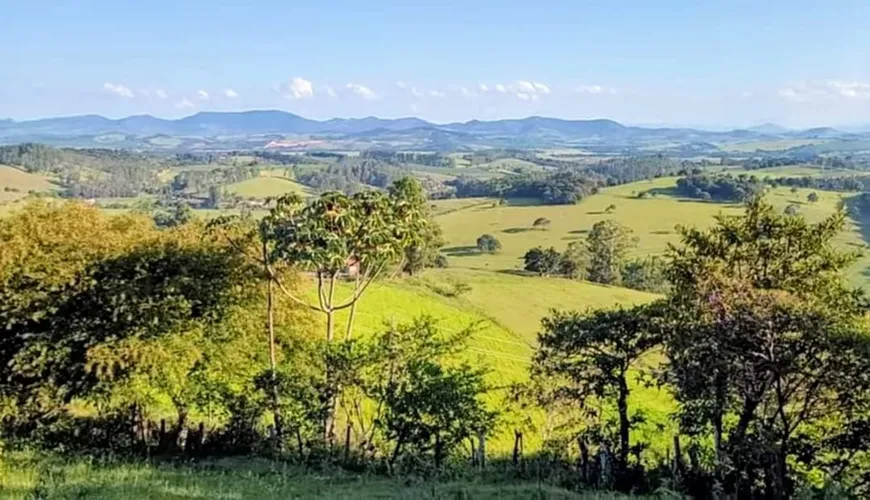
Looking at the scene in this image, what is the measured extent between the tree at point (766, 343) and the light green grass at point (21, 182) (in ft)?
398

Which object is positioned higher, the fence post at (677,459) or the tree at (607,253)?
the fence post at (677,459)

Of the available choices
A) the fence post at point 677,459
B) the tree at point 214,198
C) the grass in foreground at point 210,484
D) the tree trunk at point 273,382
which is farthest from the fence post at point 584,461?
the tree at point 214,198

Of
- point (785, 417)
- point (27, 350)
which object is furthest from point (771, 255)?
point (27, 350)

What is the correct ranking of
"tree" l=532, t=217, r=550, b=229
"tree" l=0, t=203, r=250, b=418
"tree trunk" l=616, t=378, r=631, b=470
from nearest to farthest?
1. "tree trunk" l=616, t=378, r=631, b=470
2. "tree" l=0, t=203, r=250, b=418
3. "tree" l=532, t=217, r=550, b=229

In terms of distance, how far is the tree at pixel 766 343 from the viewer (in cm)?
1020

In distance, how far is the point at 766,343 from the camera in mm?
10289

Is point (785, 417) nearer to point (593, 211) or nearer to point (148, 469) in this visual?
point (148, 469)

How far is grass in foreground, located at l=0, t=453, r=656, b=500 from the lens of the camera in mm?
9844

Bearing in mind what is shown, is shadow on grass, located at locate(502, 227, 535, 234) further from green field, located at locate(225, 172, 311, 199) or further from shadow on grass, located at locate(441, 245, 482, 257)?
green field, located at locate(225, 172, 311, 199)

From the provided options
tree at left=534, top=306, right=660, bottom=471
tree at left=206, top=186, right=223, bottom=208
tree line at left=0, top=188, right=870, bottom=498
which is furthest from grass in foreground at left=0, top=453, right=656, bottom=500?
tree at left=206, top=186, right=223, bottom=208

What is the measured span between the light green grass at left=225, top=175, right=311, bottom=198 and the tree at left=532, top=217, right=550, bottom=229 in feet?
191

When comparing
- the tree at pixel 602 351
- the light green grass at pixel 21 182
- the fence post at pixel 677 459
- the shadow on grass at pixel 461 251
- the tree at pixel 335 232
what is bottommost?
the shadow on grass at pixel 461 251

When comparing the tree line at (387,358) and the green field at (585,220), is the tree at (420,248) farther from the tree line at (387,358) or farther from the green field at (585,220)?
the tree line at (387,358)

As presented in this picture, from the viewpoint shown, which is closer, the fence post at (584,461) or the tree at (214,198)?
the fence post at (584,461)
